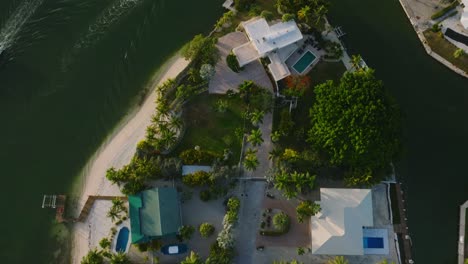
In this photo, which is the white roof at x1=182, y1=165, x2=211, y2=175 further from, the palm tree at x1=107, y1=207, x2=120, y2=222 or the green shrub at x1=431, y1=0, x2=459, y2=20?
the green shrub at x1=431, y1=0, x2=459, y2=20

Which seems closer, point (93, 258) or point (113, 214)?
point (93, 258)

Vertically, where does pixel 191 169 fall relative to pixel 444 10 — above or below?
below

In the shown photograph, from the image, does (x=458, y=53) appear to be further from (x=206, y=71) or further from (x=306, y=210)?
(x=206, y=71)

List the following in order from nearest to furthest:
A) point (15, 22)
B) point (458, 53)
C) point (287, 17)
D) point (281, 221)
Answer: point (281, 221), point (287, 17), point (458, 53), point (15, 22)

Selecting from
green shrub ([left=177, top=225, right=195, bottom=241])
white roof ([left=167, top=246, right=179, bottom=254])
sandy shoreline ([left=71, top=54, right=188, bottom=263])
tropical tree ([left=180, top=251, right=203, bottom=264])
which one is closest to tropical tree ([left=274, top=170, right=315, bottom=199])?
green shrub ([left=177, top=225, right=195, bottom=241])

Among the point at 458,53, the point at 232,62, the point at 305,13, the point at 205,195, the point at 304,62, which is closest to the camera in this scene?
the point at 205,195

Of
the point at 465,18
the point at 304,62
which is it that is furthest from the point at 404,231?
the point at 465,18
